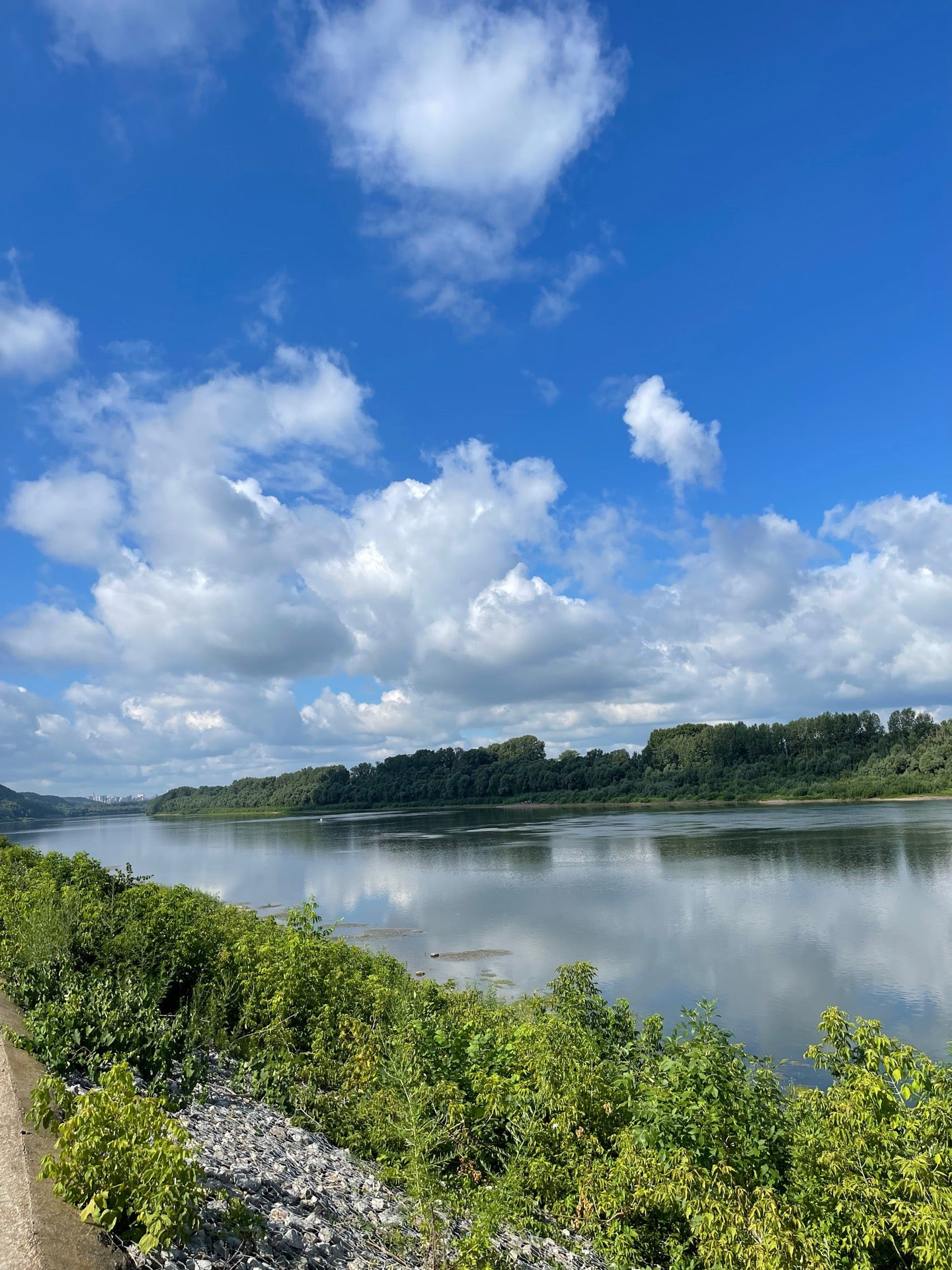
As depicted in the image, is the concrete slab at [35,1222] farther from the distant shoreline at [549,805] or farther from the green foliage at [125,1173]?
the distant shoreline at [549,805]

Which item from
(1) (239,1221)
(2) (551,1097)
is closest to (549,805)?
(2) (551,1097)

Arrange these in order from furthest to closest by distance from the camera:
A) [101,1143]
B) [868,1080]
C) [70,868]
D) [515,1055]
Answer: [70,868] → [515,1055] → [868,1080] → [101,1143]

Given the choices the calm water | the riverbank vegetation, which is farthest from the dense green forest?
the riverbank vegetation

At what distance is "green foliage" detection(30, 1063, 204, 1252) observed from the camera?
4.75 m

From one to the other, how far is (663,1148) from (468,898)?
37441mm

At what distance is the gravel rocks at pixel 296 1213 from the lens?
5547 millimetres

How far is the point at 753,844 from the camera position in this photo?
61.5 m

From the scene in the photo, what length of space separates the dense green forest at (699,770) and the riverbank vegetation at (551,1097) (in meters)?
117

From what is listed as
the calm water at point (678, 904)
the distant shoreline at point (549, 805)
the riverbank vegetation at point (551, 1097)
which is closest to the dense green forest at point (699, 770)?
the distant shoreline at point (549, 805)

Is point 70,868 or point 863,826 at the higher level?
point 70,868

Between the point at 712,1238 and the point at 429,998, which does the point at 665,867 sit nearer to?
the point at 429,998

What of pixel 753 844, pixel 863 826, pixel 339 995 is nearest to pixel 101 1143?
pixel 339 995

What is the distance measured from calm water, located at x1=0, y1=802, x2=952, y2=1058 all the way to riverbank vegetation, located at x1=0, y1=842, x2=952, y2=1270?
797 cm

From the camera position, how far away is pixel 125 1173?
4.90 metres
